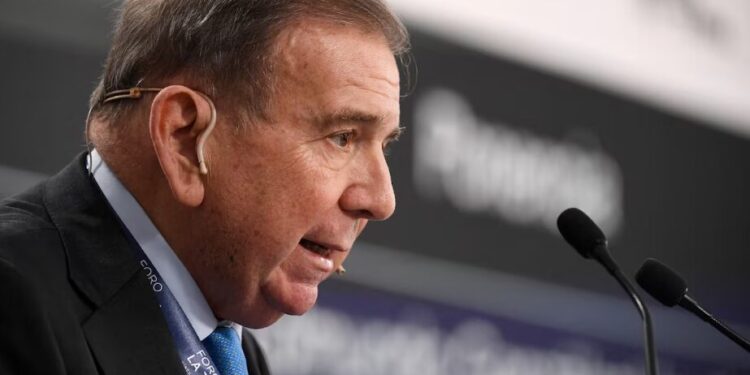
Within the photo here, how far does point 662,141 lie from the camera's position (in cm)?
428

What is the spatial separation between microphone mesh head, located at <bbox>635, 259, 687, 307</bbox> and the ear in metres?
0.71

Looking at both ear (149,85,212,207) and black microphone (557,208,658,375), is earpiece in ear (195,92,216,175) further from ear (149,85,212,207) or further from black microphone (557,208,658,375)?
black microphone (557,208,658,375)

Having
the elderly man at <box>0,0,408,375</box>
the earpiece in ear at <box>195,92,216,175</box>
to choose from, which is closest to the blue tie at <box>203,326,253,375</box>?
the elderly man at <box>0,0,408,375</box>

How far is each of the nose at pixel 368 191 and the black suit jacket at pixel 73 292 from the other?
0.33 m

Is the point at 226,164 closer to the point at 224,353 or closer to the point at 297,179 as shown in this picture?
the point at 297,179

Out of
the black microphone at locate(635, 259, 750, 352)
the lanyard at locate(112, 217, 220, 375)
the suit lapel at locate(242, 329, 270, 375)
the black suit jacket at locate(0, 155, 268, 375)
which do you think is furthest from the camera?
the suit lapel at locate(242, 329, 270, 375)

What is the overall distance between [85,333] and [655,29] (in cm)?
311

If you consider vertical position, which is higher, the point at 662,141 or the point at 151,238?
the point at 151,238

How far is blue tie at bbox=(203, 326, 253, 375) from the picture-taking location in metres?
1.72

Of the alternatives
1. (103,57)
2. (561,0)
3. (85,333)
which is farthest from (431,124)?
(85,333)

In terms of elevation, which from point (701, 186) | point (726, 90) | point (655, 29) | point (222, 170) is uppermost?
point (222, 170)

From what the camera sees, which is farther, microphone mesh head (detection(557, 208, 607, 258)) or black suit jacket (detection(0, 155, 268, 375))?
microphone mesh head (detection(557, 208, 607, 258))

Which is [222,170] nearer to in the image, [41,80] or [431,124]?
[41,80]

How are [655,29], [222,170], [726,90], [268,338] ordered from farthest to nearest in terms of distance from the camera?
[726,90]
[655,29]
[268,338]
[222,170]
